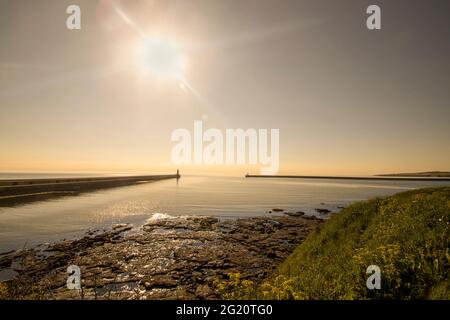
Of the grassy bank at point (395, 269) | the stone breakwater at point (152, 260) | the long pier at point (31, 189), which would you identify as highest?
the grassy bank at point (395, 269)

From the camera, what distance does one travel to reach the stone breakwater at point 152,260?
1277 cm

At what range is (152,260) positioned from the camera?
1730 cm

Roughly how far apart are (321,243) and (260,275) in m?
4.22

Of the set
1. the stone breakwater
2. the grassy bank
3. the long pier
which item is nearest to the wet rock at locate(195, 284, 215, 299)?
the stone breakwater

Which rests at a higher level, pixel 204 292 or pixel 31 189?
pixel 31 189

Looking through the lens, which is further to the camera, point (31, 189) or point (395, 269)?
point (31, 189)

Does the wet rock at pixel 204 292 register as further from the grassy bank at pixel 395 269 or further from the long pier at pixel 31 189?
the long pier at pixel 31 189

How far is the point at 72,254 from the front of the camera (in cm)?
1792

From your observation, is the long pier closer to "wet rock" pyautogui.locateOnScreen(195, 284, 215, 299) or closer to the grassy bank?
"wet rock" pyautogui.locateOnScreen(195, 284, 215, 299)

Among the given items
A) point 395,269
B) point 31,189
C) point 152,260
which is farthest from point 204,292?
point 31,189

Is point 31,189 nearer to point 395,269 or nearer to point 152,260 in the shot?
point 152,260

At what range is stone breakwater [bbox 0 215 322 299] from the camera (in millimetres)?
12773

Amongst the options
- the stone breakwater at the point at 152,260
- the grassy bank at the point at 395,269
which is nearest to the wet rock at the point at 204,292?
the stone breakwater at the point at 152,260
